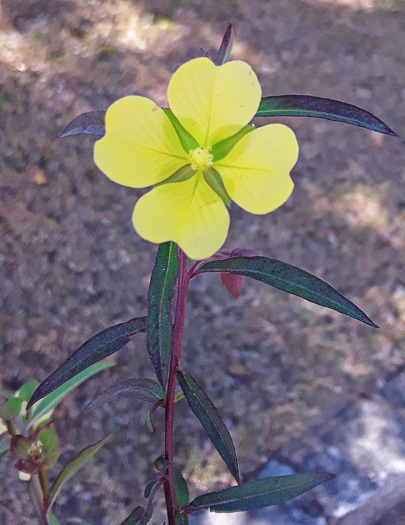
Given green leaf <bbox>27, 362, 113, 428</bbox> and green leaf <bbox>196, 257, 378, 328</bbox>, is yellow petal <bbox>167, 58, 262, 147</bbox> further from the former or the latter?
green leaf <bbox>27, 362, 113, 428</bbox>

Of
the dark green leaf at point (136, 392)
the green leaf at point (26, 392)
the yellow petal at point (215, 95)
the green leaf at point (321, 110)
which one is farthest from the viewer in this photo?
the green leaf at point (26, 392)

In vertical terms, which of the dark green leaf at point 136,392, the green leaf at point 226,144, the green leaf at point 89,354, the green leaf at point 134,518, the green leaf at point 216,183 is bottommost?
the green leaf at point 134,518

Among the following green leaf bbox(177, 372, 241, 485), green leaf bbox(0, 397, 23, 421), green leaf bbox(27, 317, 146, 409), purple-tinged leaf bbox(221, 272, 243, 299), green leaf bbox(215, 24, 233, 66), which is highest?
green leaf bbox(215, 24, 233, 66)

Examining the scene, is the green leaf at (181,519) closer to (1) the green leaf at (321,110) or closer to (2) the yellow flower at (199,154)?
(2) the yellow flower at (199,154)

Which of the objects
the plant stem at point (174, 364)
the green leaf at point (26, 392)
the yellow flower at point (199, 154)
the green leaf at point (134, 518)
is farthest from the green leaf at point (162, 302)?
the green leaf at point (26, 392)

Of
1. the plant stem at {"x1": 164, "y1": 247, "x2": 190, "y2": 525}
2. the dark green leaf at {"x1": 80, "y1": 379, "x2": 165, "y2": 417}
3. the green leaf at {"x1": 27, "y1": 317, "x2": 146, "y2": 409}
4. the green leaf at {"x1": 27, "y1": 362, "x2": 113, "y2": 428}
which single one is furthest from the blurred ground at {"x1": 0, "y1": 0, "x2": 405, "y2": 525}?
the green leaf at {"x1": 27, "y1": 317, "x2": 146, "y2": 409}

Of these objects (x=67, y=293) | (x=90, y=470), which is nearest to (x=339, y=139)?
(x=67, y=293)

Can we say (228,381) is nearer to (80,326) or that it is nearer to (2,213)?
(80,326)

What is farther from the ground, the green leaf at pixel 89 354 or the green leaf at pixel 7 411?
the green leaf at pixel 89 354
